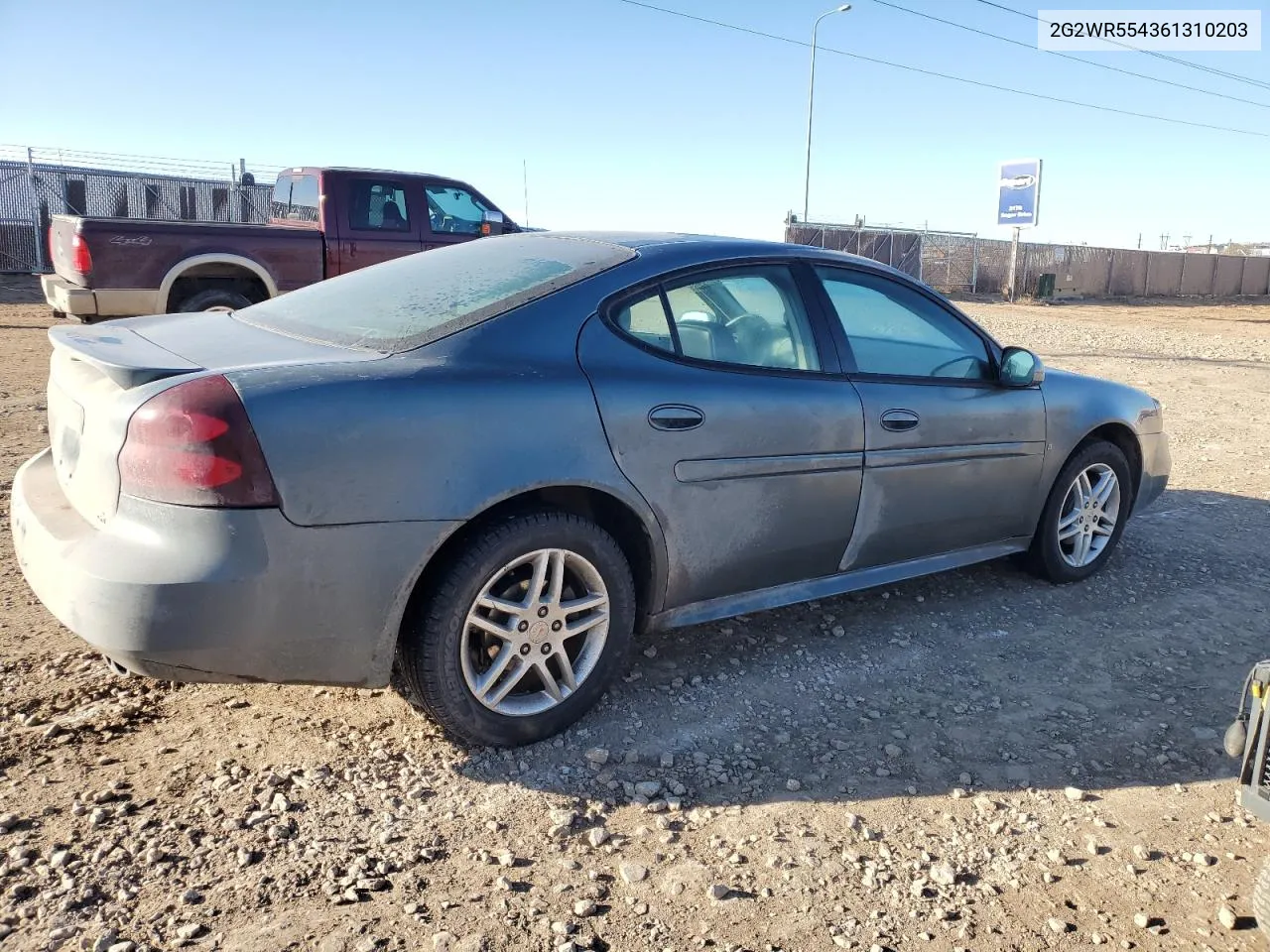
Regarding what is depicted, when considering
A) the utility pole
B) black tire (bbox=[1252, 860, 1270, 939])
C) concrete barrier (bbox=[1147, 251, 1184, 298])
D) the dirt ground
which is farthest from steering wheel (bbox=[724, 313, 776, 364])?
concrete barrier (bbox=[1147, 251, 1184, 298])

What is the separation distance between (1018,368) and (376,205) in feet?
25.1

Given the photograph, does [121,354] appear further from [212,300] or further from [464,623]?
[212,300]

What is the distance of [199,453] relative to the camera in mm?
2531

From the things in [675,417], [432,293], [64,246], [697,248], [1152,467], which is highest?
[64,246]

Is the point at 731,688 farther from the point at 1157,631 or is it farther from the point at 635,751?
the point at 1157,631

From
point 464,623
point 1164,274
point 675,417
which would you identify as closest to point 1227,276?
point 1164,274

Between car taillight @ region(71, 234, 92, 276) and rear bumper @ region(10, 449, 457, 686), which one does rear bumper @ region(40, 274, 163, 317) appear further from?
rear bumper @ region(10, 449, 457, 686)

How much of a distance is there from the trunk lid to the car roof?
1.14m

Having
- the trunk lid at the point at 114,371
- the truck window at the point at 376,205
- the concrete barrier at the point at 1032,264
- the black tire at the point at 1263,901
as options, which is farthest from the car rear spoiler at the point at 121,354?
the concrete barrier at the point at 1032,264

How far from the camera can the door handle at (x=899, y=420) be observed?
382cm

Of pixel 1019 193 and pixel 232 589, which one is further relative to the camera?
pixel 1019 193

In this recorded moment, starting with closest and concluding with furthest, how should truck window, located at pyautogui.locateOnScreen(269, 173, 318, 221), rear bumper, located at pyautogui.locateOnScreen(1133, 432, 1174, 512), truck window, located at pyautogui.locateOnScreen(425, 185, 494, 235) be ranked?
rear bumper, located at pyautogui.locateOnScreen(1133, 432, 1174, 512)
truck window, located at pyautogui.locateOnScreen(269, 173, 318, 221)
truck window, located at pyautogui.locateOnScreen(425, 185, 494, 235)

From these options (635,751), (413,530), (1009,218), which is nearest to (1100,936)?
(635,751)

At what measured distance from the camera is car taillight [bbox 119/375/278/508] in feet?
8.31
